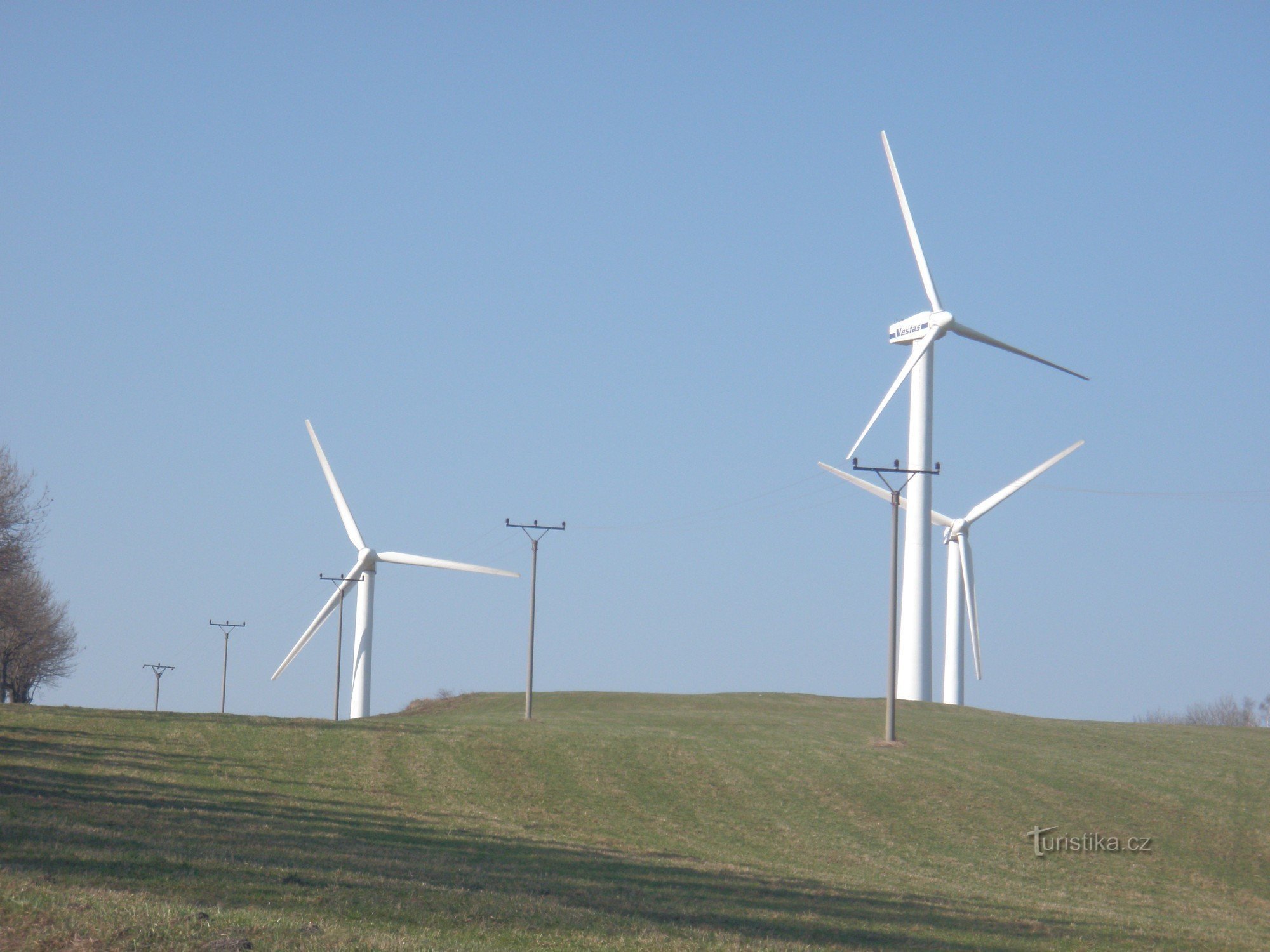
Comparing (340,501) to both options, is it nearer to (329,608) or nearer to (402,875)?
(329,608)

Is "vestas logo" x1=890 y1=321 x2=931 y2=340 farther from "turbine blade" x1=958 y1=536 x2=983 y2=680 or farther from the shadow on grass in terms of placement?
the shadow on grass

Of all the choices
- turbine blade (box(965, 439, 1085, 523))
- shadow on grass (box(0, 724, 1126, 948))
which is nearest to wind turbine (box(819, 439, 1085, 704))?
turbine blade (box(965, 439, 1085, 523))

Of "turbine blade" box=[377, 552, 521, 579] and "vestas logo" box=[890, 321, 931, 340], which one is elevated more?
"vestas logo" box=[890, 321, 931, 340]

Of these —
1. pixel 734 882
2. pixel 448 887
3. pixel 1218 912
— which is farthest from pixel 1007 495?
pixel 448 887

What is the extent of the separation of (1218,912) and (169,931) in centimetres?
2152

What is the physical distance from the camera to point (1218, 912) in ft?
80.3

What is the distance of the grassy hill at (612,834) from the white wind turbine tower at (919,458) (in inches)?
586

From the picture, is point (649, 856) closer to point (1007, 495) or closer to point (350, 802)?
point (350, 802)

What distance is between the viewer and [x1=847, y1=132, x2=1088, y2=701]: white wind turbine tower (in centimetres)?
6744

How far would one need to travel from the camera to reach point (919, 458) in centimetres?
6819

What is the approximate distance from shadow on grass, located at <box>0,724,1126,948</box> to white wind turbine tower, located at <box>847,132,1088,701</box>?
4577cm

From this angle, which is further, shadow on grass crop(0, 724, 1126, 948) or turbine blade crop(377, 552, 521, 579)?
turbine blade crop(377, 552, 521, 579)

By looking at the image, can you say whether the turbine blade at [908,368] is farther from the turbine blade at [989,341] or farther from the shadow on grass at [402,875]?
the shadow on grass at [402,875]

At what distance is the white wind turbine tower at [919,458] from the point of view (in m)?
67.4
